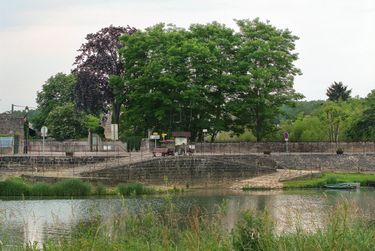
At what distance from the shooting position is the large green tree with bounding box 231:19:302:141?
6750cm

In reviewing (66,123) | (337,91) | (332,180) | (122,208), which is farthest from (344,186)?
(337,91)

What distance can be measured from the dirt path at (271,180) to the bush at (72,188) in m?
14.1

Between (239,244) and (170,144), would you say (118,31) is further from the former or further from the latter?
(239,244)

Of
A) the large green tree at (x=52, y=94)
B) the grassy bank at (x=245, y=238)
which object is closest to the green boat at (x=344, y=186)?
the grassy bank at (x=245, y=238)

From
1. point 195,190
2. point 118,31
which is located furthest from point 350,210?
point 118,31

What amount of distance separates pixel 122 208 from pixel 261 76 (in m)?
50.9

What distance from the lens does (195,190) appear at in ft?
174

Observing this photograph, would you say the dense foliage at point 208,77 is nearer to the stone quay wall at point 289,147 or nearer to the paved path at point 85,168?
the stone quay wall at point 289,147

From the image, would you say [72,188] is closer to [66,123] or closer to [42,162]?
[42,162]

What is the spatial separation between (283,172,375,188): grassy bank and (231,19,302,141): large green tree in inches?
477

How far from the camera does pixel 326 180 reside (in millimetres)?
55750

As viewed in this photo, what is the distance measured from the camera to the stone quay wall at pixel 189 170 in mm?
52500

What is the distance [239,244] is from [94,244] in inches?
111

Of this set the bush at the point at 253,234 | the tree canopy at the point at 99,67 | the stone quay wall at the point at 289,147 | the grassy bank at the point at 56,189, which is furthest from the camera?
the tree canopy at the point at 99,67
